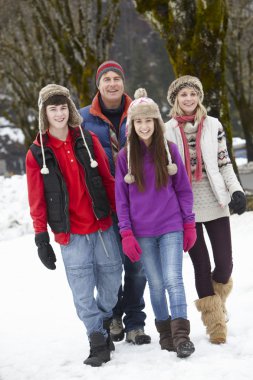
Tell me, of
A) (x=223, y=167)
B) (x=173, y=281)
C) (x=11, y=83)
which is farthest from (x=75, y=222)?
(x=11, y=83)

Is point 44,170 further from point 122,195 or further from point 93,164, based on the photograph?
point 122,195

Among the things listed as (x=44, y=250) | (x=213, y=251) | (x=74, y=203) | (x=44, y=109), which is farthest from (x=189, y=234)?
(x=44, y=109)

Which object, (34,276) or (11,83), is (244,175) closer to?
(11,83)

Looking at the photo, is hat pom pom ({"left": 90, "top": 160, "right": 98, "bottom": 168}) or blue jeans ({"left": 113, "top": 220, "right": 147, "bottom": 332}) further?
blue jeans ({"left": 113, "top": 220, "right": 147, "bottom": 332})

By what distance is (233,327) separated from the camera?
15.9ft

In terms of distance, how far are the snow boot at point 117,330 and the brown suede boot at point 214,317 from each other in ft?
2.53

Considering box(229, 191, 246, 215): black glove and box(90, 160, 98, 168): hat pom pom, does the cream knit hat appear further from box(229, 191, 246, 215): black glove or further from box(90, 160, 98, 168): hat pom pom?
box(229, 191, 246, 215): black glove

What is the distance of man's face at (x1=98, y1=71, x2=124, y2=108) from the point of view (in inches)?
185

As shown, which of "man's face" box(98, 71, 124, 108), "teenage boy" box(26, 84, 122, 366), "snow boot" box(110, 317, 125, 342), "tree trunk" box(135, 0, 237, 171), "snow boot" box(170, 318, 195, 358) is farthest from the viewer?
"tree trunk" box(135, 0, 237, 171)

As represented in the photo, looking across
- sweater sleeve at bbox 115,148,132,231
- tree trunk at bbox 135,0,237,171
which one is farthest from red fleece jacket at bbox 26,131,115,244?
tree trunk at bbox 135,0,237,171

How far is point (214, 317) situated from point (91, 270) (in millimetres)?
1042

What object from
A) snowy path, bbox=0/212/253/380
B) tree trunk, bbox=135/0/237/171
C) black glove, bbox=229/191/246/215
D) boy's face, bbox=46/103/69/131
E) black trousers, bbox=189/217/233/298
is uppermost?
tree trunk, bbox=135/0/237/171

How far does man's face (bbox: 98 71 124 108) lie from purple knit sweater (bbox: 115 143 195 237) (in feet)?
2.16

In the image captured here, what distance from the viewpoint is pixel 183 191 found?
4305 mm
